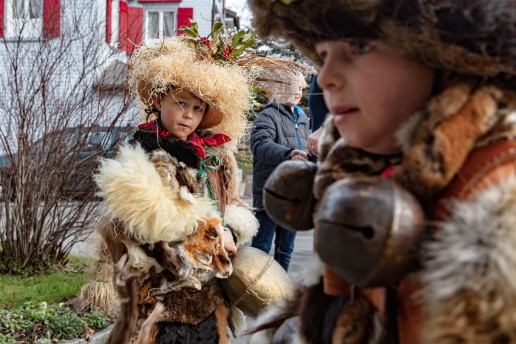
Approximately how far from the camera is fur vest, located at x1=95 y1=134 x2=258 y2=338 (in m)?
3.02

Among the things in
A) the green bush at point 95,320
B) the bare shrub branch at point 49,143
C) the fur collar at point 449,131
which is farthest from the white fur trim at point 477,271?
the bare shrub branch at point 49,143

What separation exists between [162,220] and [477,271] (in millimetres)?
2162

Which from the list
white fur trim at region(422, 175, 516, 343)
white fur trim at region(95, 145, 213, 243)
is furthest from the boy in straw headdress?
white fur trim at region(95, 145, 213, 243)

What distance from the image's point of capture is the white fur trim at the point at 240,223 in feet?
12.1

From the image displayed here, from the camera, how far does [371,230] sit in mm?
1154

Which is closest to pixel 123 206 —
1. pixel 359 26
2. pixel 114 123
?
pixel 359 26

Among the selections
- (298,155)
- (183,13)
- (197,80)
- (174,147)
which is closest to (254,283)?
(174,147)

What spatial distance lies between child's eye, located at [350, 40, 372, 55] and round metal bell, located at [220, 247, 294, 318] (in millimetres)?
2017

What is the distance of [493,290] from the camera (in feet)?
3.34

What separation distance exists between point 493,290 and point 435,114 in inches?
15.4

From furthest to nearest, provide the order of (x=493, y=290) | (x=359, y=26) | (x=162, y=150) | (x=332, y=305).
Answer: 1. (x=162, y=150)
2. (x=332, y=305)
3. (x=359, y=26)
4. (x=493, y=290)

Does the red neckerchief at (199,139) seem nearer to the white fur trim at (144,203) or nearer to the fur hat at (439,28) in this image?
the white fur trim at (144,203)

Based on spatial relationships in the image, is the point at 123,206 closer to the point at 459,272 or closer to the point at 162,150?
the point at 162,150

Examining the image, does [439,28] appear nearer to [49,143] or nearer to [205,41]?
[205,41]
